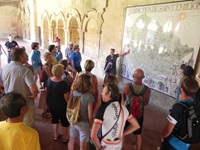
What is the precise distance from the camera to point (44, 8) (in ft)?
46.5

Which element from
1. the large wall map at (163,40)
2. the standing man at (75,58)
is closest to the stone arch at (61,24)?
the standing man at (75,58)

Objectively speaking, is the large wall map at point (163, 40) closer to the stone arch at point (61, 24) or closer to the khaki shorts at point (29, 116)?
the khaki shorts at point (29, 116)

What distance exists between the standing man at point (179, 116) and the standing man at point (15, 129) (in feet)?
4.69

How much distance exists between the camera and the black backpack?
5.70 feet

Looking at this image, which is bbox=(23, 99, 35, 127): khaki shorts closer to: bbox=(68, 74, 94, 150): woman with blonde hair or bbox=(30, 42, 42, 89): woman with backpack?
bbox=(68, 74, 94, 150): woman with blonde hair

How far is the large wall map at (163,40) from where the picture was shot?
398cm

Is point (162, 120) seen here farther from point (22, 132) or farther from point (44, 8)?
point (44, 8)

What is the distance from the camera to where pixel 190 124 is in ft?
5.78

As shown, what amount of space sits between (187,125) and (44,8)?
15088mm

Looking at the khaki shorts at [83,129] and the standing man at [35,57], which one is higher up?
the standing man at [35,57]

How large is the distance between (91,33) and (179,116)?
745cm

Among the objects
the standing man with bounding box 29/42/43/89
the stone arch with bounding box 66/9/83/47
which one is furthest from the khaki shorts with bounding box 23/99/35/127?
the stone arch with bounding box 66/9/83/47

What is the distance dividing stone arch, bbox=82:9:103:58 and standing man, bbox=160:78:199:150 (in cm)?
598

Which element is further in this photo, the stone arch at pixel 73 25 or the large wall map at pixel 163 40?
the stone arch at pixel 73 25
